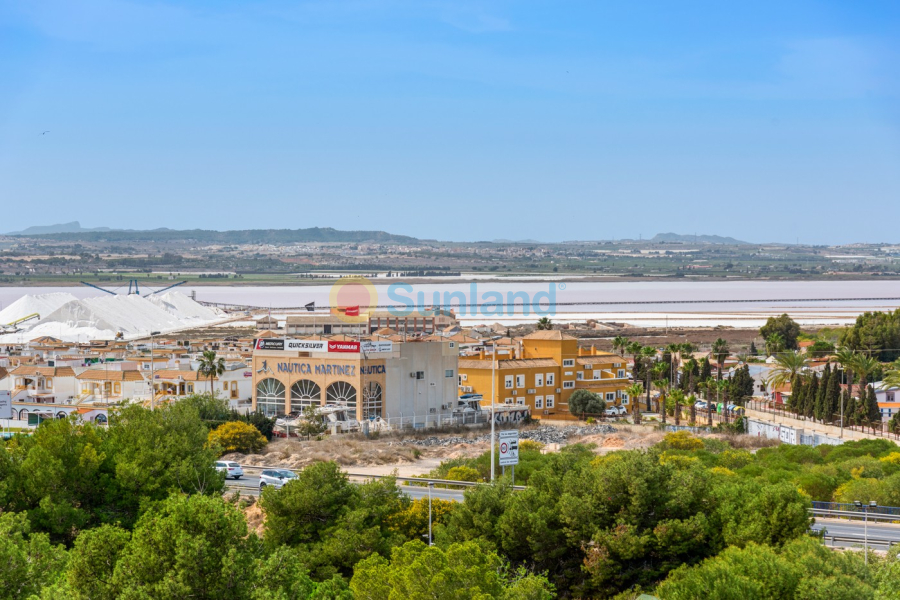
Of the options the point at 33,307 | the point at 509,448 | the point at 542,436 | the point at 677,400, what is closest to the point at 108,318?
the point at 33,307

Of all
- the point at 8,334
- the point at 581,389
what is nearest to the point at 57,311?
the point at 8,334

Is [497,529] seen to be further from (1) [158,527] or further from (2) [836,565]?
(1) [158,527]

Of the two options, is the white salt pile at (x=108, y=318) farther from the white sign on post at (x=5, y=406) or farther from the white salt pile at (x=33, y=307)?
the white sign on post at (x=5, y=406)

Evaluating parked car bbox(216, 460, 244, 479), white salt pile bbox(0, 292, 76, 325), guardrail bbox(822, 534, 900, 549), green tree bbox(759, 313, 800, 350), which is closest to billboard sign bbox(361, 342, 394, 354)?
parked car bbox(216, 460, 244, 479)

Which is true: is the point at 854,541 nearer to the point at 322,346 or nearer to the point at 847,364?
the point at 322,346

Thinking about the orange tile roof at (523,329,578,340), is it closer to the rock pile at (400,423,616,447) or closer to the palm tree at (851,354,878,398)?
→ the rock pile at (400,423,616,447)

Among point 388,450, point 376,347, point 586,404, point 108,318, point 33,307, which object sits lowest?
point 108,318

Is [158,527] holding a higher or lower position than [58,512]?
higher
